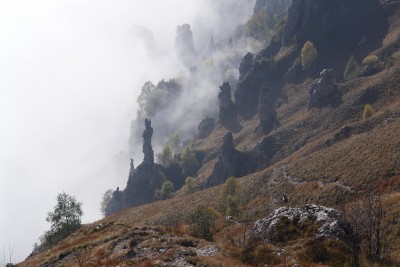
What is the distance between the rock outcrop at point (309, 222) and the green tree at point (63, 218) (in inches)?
2176

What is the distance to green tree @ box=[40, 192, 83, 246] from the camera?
70.6 meters

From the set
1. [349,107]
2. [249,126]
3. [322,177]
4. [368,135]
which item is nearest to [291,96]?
[249,126]

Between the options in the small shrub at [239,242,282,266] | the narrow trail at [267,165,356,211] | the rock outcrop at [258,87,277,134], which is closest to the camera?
the small shrub at [239,242,282,266]

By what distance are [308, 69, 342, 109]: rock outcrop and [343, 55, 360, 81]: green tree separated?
699 inches

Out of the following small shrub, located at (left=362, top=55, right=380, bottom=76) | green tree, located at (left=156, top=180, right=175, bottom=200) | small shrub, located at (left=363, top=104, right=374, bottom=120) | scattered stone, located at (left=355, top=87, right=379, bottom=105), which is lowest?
green tree, located at (left=156, top=180, right=175, bottom=200)

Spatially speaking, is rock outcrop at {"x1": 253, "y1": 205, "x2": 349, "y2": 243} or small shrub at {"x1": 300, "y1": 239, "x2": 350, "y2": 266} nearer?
small shrub at {"x1": 300, "y1": 239, "x2": 350, "y2": 266}

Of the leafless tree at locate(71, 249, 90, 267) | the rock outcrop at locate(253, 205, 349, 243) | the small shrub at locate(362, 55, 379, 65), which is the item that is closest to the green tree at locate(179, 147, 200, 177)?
the small shrub at locate(362, 55, 379, 65)

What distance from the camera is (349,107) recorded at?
5566 inches

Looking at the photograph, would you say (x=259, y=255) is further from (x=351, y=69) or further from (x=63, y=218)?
(x=351, y=69)

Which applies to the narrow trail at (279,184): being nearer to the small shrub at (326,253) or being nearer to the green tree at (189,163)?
the small shrub at (326,253)

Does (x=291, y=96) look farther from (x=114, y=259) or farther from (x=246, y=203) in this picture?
(x=114, y=259)

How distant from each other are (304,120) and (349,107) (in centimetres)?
1908

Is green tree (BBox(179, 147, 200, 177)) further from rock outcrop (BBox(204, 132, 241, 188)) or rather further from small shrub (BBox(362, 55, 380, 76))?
small shrub (BBox(362, 55, 380, 76))

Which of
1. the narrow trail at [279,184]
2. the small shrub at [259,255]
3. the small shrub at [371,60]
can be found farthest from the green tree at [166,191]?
the small shrub at [259,255]
